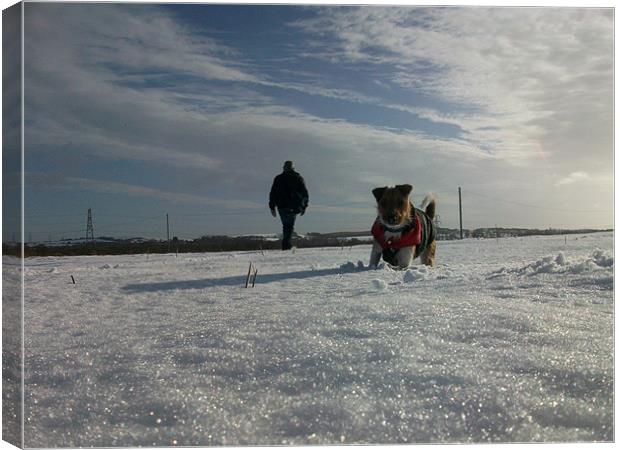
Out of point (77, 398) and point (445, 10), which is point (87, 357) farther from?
point (445, 10)

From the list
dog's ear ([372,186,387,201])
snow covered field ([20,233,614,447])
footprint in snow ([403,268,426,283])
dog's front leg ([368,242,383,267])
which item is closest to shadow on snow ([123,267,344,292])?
snow covered field ([20,233,614,447])

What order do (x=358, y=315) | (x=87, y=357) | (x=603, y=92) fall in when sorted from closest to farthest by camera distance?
(x=87, y=357) → (x=358, y=315) → (x=603, y=92)

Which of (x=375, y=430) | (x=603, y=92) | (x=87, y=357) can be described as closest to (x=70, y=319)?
(x=87, y=357)

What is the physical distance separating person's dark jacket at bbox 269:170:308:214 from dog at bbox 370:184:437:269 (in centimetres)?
40

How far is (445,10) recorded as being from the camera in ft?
7.17

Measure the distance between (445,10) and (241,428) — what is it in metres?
1.91

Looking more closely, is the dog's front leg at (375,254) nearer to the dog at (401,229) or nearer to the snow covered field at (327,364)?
the dog at (401,229)

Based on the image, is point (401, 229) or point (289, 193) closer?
point (289, 193)

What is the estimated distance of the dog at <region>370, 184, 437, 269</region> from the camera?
102 inches

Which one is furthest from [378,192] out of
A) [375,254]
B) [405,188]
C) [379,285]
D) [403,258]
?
[403,258]

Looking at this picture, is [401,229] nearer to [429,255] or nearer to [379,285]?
[429,255]

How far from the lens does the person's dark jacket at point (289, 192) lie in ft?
7.59

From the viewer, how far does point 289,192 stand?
7.74 feet

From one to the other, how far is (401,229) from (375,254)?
10.3 inches
